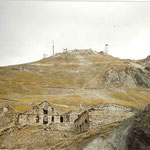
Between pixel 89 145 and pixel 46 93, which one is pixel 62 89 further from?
pixel 89 145

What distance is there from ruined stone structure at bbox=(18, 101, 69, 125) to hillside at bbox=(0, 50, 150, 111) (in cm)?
2375

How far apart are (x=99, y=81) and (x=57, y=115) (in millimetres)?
66259

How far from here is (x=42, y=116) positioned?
34469mm

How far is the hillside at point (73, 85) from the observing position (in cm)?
6875

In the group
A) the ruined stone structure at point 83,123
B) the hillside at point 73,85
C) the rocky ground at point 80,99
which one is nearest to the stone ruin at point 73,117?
the ruined stone structure at point 83,123

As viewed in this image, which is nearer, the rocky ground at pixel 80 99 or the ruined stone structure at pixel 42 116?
the rocky ground at pixel 80 99

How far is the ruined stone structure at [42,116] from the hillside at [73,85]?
77.9 feet

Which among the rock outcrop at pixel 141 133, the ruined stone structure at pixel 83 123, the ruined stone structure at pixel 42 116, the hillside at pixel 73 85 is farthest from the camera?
the hillside at pixel 73 85

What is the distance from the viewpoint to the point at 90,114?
78.2ft

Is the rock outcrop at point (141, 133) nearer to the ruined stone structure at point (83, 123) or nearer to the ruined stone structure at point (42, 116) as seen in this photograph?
the ruined stone structure at point (83, 123)

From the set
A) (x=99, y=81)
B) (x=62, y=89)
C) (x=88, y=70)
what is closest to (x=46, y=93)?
(x=62, y=89)

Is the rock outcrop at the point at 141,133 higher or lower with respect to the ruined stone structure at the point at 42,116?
higher

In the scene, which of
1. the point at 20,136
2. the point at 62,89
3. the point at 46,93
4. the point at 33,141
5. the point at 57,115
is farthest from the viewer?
the point at 62,89

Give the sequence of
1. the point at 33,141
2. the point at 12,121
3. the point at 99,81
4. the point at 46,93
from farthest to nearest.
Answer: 1. the point at 99,81
2. the point at 46,93
3. the point at 12,121
4. the point at 33,141
